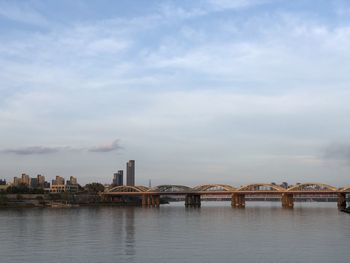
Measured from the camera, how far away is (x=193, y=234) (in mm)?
59625

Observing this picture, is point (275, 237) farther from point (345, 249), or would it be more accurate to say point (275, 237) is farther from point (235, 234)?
point (345, 249)

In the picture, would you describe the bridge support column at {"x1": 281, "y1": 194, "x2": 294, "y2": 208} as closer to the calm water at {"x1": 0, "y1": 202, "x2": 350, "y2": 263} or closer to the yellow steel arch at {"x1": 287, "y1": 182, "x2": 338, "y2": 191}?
the yellow steel arch at {"x1": 287, "y1": 182, "x2": 338, "y2": 191}

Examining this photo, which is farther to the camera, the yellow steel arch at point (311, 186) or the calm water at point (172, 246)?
the yellow steel arch at point (311, 186)

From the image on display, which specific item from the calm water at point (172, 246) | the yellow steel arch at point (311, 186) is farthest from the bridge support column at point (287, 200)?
the calm water at point (172, 246)

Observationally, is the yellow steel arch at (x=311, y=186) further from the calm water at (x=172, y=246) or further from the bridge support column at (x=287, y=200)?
the calm water at (x=172, y=246)

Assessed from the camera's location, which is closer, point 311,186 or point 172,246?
point 172,246

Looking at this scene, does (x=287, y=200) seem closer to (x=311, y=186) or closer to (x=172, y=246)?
(x=311, y=186)

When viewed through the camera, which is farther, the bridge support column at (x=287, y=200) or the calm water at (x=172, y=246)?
the bridge support column at (x=287, y=200)

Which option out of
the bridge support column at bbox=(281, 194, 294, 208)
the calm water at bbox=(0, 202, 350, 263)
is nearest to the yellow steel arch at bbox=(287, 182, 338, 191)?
the bridge support column at bbox=(281, 194, 294, 208)

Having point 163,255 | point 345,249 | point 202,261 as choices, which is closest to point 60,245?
point 163,255

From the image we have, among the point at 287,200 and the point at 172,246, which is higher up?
the point at 287,200

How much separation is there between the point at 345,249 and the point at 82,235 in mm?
28063

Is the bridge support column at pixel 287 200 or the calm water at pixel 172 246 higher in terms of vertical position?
the bridge support column at pixel 287 200

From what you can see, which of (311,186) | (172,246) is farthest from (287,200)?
(172,246)
